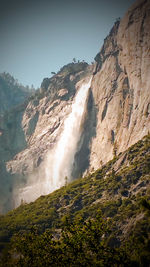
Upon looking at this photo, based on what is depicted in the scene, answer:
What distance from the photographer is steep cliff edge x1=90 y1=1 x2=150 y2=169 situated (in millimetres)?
105000

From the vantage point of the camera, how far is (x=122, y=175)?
82750 mm

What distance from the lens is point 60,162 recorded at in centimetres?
13725

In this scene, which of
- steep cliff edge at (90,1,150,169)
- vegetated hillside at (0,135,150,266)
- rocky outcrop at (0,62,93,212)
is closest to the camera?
vegetated hillside at (0,135,150,266)

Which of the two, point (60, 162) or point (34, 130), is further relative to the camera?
point (34, 130)

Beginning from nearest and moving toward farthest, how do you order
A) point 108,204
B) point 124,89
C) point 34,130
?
point 108,204 → point 124,89 → point 34,130

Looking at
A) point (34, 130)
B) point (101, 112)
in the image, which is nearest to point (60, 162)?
point (101, 112)

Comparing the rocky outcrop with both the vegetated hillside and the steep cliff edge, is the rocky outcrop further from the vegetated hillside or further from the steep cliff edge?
the vegetated hillside

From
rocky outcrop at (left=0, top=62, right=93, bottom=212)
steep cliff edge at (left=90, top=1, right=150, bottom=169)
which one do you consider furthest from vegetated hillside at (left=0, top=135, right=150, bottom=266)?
rocky outcrop at (left=0, top=62, right=93, bottom=212)

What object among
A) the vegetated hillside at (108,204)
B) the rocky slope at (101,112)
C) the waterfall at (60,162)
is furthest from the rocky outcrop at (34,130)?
the vegetated hillside at (108,204)

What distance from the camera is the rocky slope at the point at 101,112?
362 ft

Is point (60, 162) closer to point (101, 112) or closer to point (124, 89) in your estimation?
point (101, 112)

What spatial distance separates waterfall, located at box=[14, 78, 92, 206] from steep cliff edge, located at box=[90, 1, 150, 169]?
41.6 ft

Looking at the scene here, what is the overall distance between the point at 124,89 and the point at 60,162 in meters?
47.1

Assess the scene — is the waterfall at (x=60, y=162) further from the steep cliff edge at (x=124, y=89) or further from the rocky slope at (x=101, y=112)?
the steep cliff edge at (x=124, y=89)
